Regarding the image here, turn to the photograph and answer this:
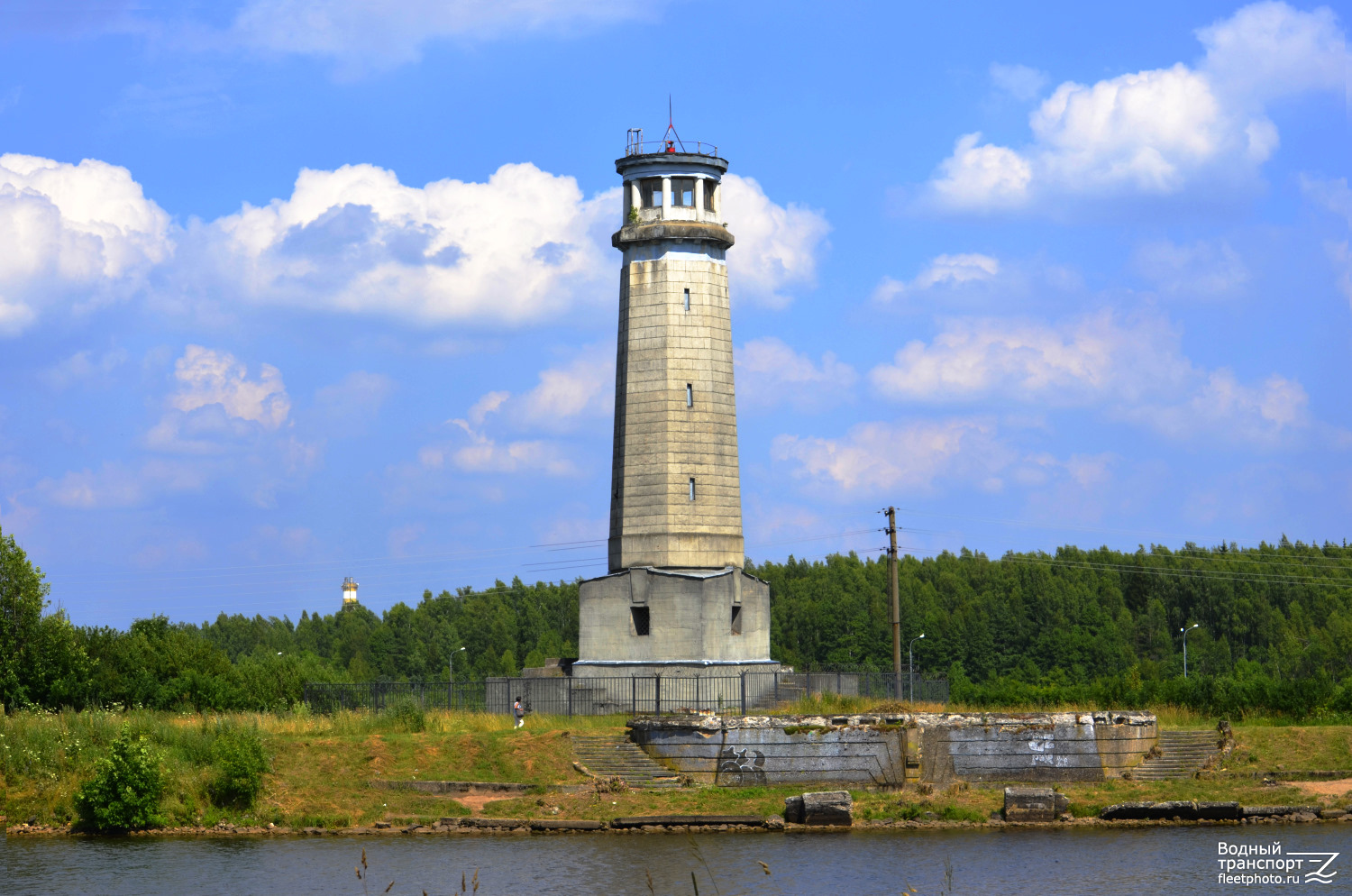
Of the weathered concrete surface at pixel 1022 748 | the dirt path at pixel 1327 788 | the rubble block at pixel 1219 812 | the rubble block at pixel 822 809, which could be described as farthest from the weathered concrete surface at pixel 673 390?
the dirt path at pixel 1327 788

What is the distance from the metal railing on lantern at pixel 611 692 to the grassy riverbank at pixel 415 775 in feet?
14.8

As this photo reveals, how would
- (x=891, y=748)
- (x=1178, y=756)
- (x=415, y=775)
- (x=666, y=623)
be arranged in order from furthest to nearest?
(x=666, y=623), (x=1178, y=756), (x=891, y=748), (x=415, y=775)

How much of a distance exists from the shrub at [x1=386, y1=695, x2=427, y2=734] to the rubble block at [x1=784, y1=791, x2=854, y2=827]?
1098 cm

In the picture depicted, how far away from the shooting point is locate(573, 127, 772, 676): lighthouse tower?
44438 millimetres

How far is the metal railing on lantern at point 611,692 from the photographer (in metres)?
43.1

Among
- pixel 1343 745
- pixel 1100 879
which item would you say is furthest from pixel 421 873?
pixel 1343 745

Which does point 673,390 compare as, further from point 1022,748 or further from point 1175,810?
point 1175,810

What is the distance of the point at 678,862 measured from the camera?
28.5 metres

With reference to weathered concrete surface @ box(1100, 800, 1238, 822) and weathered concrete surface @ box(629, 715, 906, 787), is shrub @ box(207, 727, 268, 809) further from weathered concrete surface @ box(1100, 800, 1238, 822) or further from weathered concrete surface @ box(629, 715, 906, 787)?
weathered concrete surface @ box(1100, 800, 1238, 822)

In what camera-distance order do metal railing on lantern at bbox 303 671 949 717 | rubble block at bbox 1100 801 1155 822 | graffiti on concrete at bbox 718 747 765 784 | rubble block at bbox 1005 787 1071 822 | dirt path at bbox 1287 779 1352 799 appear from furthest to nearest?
metal railing on lantern at bbox 303 671 949 717 → graffiti on concrete at bbox 718 747 765 784 → dirt path at bbox 1287 779 1352 799 → rubble block at bbox 1005 787 1071 822 → rubble block at bbox 1100 801 1155 822

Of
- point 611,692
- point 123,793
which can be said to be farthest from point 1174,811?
point 123,793

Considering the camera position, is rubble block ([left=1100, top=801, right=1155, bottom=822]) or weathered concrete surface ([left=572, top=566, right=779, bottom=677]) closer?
rubble block ([left=1100, top=801, right=1155, bottom=822])

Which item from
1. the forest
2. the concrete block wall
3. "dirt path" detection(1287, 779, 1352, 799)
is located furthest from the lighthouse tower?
the forest

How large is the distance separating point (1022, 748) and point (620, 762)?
9.63m
